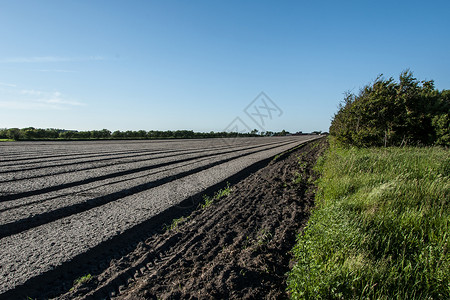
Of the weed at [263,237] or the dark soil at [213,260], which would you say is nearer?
the dark soil at [213,260]

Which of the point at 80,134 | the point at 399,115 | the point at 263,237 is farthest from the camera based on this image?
the point at 80,134

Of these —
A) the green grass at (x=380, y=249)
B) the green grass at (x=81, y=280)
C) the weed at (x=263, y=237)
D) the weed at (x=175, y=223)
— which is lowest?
the green grass at (x=81, y=280)

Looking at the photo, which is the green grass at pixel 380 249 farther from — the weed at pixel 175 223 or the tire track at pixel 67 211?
the tire track at pixel 67 211

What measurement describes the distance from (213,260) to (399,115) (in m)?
11.6

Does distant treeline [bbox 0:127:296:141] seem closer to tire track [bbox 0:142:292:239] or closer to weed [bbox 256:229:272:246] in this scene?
tire track [bbox 0:142:292:239]

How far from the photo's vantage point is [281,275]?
3.30m

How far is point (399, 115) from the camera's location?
11266 millimetres

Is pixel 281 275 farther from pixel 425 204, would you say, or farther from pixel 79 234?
pixel 79 234

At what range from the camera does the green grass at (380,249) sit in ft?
8.00

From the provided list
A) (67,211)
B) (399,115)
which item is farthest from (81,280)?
(399,115)

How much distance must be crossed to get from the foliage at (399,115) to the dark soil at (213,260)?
7.76 meters

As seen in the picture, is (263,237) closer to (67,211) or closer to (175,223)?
(175,223)

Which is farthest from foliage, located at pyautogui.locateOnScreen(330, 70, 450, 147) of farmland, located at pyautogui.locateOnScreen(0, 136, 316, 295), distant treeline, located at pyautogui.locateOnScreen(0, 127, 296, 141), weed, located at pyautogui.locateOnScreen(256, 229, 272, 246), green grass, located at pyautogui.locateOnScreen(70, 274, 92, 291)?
distant treeline, located at pyautogui.locateOnScreen(0, 127, 296, 141)

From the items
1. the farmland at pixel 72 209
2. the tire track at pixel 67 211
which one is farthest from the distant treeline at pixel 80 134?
the tire track at pixel 67 211
